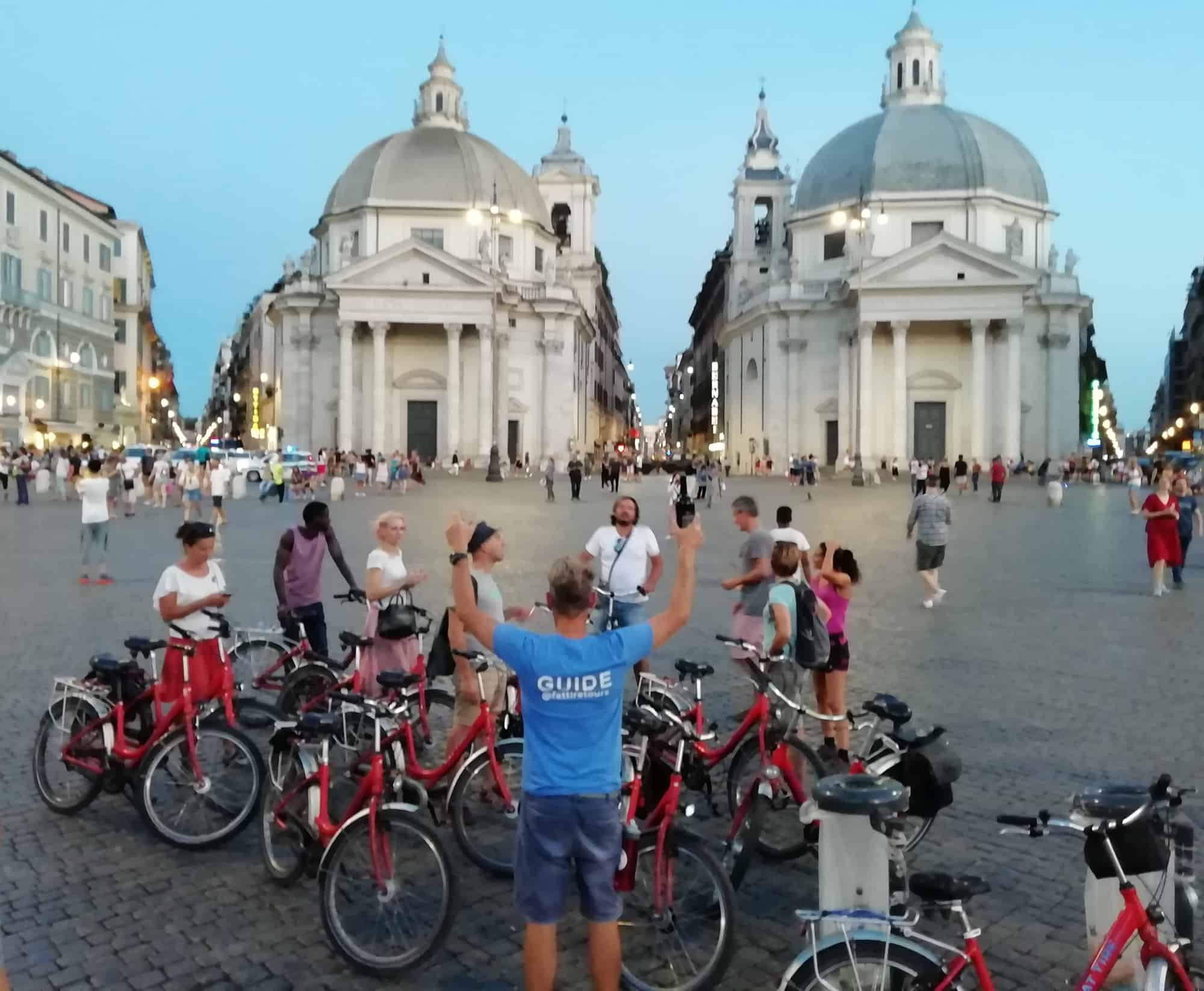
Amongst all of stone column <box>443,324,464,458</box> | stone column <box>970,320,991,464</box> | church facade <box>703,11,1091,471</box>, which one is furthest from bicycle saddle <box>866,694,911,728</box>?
stone column <box>443,324,464,458</box>

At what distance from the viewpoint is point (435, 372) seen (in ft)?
207

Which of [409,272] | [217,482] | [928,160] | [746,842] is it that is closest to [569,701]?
[746,842]

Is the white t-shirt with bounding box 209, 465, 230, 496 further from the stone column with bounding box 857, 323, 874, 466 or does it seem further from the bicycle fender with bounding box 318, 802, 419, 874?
the stone column with bounding box 857, 323, 874, 466

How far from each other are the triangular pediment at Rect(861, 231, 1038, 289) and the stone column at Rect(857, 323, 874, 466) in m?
2.38

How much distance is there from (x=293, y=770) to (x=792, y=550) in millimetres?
3045

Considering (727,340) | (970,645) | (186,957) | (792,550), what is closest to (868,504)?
(970,645)

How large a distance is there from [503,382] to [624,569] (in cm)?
5631

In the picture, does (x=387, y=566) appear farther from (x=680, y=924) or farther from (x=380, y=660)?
(x=680, y=924)

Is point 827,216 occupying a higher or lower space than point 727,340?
higher

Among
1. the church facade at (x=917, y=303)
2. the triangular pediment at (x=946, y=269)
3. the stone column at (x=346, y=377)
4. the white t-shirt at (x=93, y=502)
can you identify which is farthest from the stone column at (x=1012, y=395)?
the white t-shirt at (x=93, y=502)

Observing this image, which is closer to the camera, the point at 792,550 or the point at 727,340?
the point at 792,550

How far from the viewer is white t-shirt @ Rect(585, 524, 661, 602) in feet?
29.9

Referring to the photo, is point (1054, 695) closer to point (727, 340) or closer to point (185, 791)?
point (185, 791)

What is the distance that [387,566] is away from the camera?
7.63m
